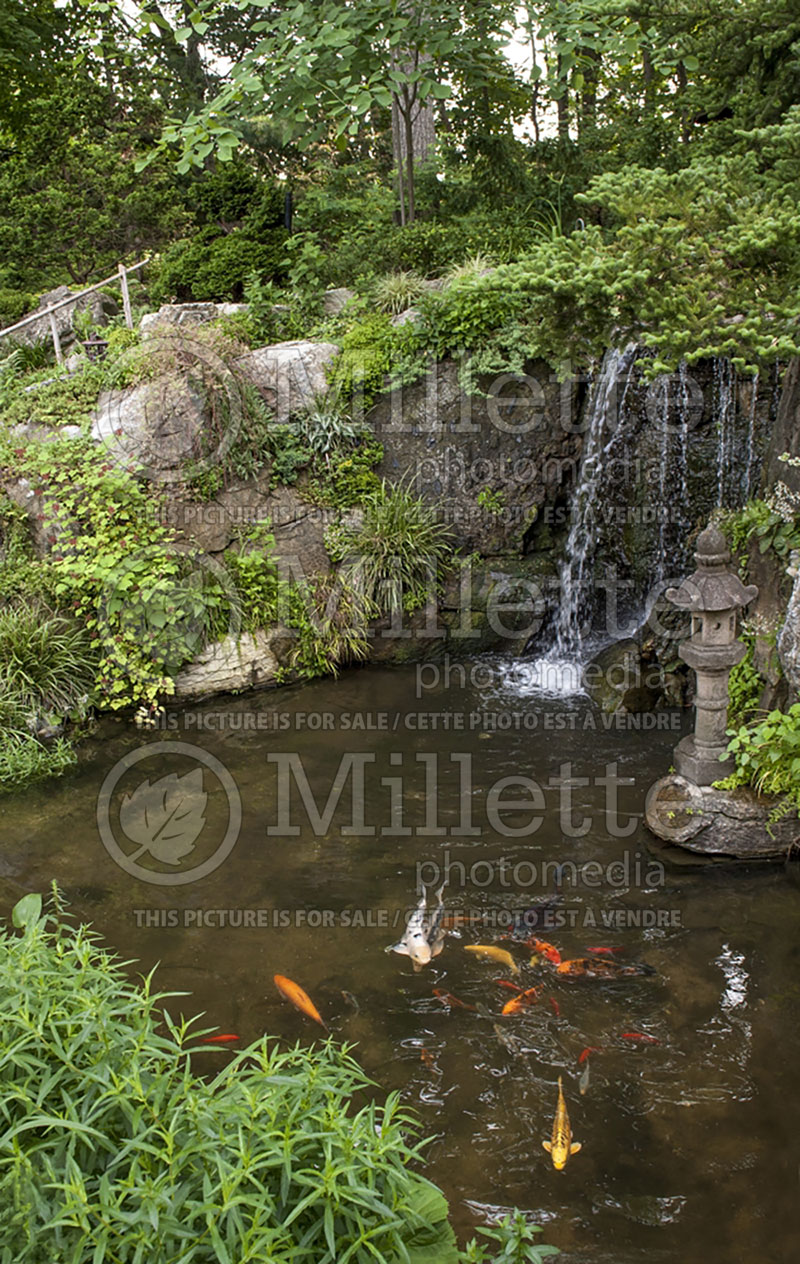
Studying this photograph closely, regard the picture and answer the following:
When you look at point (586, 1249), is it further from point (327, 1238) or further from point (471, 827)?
point (471, 827)

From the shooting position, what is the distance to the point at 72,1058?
262 cm

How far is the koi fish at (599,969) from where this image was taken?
15.1ft

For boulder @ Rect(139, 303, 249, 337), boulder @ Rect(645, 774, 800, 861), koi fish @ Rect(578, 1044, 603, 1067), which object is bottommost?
koi fish @ Rect(578, 1044, 603, 1067)

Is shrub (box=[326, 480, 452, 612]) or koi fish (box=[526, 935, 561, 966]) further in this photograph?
shrub (box=[326, 480, 452, 612])

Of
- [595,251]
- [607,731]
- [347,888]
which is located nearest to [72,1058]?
[347,888]

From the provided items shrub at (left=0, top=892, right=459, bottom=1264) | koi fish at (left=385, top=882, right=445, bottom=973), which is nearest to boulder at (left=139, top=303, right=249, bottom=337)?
koi fish at (left=385, top=882, right=445, bottom=973)

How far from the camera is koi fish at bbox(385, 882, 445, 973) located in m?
4.77

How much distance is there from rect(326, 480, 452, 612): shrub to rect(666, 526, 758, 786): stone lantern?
3.65 metres

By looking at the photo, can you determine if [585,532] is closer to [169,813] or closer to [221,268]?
[169,813]

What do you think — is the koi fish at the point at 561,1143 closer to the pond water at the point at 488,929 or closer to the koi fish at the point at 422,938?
the pond water at the point at 488,929

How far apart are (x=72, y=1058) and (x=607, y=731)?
17.5 ft

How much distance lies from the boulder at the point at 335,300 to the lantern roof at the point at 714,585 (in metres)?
6.45

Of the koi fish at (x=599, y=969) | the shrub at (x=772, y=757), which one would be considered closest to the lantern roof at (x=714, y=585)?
the shrub at (x=772, y=757)

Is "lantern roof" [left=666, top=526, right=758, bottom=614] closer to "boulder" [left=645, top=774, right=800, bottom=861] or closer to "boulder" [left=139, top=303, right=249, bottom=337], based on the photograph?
"boulder" [left=645, top=774, right=800, bottom=861]
